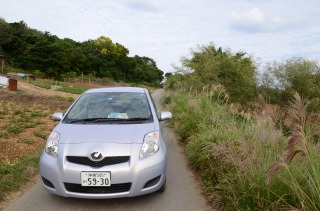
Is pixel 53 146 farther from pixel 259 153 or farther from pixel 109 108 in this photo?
pixel 259 153

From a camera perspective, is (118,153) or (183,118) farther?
(183,118)

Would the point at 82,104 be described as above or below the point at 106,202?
above

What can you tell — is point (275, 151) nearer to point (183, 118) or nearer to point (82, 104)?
point (82, 104)

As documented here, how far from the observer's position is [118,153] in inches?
138

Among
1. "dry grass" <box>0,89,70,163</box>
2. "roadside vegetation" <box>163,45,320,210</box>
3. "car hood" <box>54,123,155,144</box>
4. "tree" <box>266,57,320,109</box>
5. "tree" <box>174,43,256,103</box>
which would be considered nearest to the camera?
"roadside vegetation" <box>163,45,320,210</box>

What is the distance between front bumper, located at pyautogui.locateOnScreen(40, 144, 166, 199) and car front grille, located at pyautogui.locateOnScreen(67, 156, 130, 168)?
47 millimetres

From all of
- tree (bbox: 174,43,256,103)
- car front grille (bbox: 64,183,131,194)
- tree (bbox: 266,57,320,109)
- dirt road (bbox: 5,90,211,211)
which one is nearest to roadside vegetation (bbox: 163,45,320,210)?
dirt road (bbox: 5,90,211,211)

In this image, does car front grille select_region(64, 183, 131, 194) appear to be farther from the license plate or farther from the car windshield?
the car windshield

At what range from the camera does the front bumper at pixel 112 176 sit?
344cm

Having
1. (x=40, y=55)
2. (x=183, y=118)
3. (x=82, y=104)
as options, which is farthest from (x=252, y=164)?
(x=40, y=55)

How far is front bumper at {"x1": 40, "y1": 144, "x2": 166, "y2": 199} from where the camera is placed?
135 inches

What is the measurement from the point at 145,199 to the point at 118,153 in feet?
3.04

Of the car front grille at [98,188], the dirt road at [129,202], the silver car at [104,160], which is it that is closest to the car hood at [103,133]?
A: the silver car at [104,160]

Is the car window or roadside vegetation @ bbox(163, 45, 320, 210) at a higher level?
the car window
